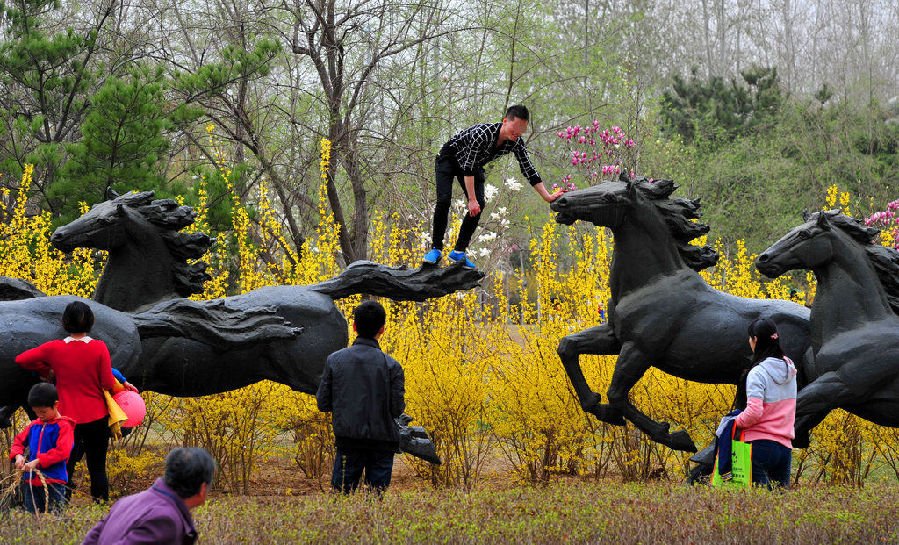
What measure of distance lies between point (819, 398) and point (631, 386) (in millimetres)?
1272

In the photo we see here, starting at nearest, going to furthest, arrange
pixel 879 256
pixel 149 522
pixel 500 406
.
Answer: pixel 149 522
pixel 879 256
pixel 500 406

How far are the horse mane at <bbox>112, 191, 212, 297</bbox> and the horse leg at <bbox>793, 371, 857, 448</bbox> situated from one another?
4039 mm

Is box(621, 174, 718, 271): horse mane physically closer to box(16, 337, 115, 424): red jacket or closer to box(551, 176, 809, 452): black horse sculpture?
box(551, 176, 809, 452): black horse sculpture

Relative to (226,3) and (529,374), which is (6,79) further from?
(529,374)

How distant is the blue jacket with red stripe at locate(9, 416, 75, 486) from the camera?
519 cm

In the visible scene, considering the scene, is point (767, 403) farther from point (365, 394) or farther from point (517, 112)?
point (517, 112)

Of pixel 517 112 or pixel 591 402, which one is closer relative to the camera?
pixel 517 112

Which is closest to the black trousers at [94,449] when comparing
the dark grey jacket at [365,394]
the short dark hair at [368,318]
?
the dark grey jacket at [365,394]

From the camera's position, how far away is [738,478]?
568 cm

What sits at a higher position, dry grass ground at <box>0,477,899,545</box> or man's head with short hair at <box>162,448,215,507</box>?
man's head with short hair at <box>162,448,215,507</box>

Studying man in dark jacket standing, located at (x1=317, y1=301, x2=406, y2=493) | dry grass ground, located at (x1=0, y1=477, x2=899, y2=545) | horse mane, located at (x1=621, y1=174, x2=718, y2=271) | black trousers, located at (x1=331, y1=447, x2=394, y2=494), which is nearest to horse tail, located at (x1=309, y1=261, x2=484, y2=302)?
horse mane, located at (x1=621, y1=174, x2=718, y2=271)

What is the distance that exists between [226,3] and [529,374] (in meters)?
8.12

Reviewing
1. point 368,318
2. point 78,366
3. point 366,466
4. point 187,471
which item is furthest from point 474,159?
point 187,471

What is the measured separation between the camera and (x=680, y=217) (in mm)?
7281
